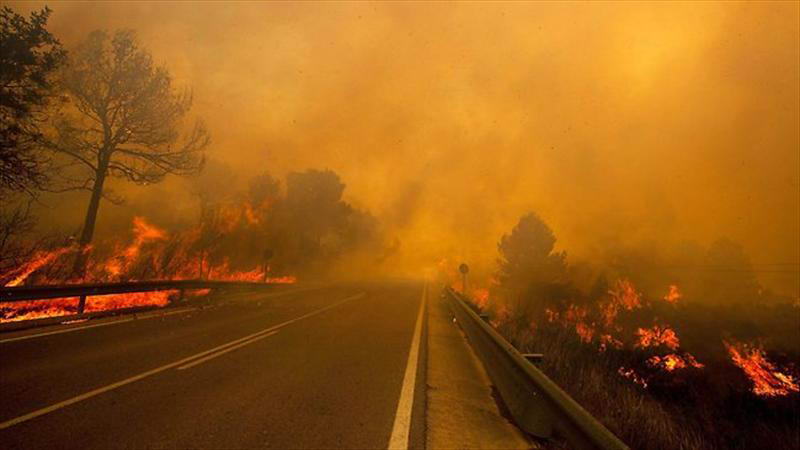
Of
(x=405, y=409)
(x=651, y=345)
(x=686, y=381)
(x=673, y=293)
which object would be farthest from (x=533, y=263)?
(x=673, y=293)

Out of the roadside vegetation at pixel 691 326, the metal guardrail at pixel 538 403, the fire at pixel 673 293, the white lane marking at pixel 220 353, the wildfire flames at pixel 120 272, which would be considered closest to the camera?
the metal guardrail at pixel 538 403

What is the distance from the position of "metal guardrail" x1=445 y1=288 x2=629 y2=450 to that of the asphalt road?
1167 mm

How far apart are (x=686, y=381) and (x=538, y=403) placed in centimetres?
6231

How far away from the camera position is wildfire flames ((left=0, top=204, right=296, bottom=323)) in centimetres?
1131

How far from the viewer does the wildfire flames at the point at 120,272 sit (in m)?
11.3

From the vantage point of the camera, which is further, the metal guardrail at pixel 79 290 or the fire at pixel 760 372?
the fire at pixel 760 372

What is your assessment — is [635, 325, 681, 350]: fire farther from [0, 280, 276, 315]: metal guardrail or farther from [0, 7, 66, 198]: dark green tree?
[0, 7, 66, 198]: dark green tree

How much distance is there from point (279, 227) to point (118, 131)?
87.4ft

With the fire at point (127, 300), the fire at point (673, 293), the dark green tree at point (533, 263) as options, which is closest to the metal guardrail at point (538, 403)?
the fire at point (127, 300)

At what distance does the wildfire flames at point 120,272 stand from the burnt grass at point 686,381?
12.7 metres

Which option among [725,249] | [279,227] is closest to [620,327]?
[725,249]

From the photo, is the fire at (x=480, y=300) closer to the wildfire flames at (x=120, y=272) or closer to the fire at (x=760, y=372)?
the wildfire flames at (x=120, y=272)

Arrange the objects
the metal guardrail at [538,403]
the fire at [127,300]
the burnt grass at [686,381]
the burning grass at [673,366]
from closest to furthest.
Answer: the metal guardrail at [538,403] → the burnt grass at [686,381] → the burning grass at [673,366] → the fire at [127,300]

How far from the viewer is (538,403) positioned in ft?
13.2
